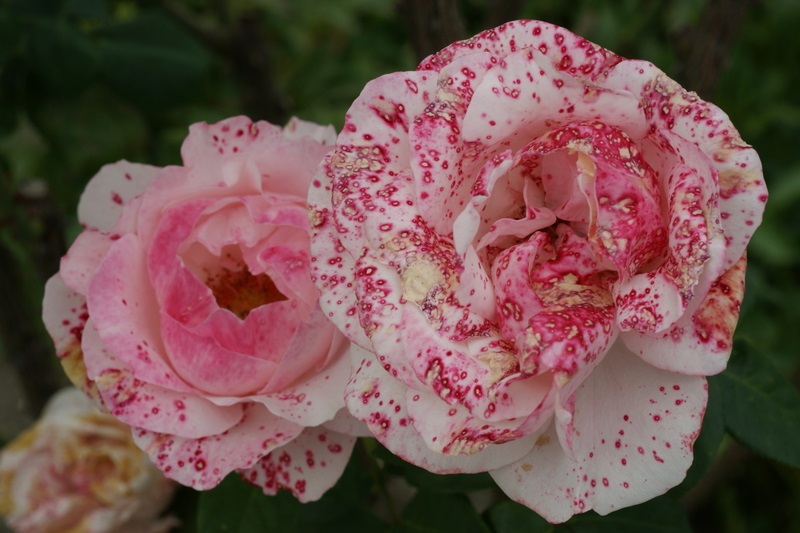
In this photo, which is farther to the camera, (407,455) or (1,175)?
(1,175)

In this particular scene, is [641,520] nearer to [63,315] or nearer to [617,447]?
[617,447]

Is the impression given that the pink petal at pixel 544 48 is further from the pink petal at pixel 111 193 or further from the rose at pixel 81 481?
the rose at pixel 81 481

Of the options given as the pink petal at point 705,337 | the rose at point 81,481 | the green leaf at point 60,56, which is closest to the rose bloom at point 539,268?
the pink petal at point 705,337

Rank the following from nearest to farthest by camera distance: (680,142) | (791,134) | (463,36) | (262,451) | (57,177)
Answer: (680,142) < (262,451) < (463,36) < (57,177) < (791,134)

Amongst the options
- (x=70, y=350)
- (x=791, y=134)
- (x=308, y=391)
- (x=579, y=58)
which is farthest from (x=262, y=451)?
(x=791, y=134)

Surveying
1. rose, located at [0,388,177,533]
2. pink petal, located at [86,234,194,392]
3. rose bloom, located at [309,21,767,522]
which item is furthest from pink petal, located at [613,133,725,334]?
rose, located at [0,388,177,533]

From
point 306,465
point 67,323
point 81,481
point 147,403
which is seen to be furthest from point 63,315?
point 81,481

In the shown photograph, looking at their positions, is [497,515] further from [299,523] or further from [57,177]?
[57,177]
